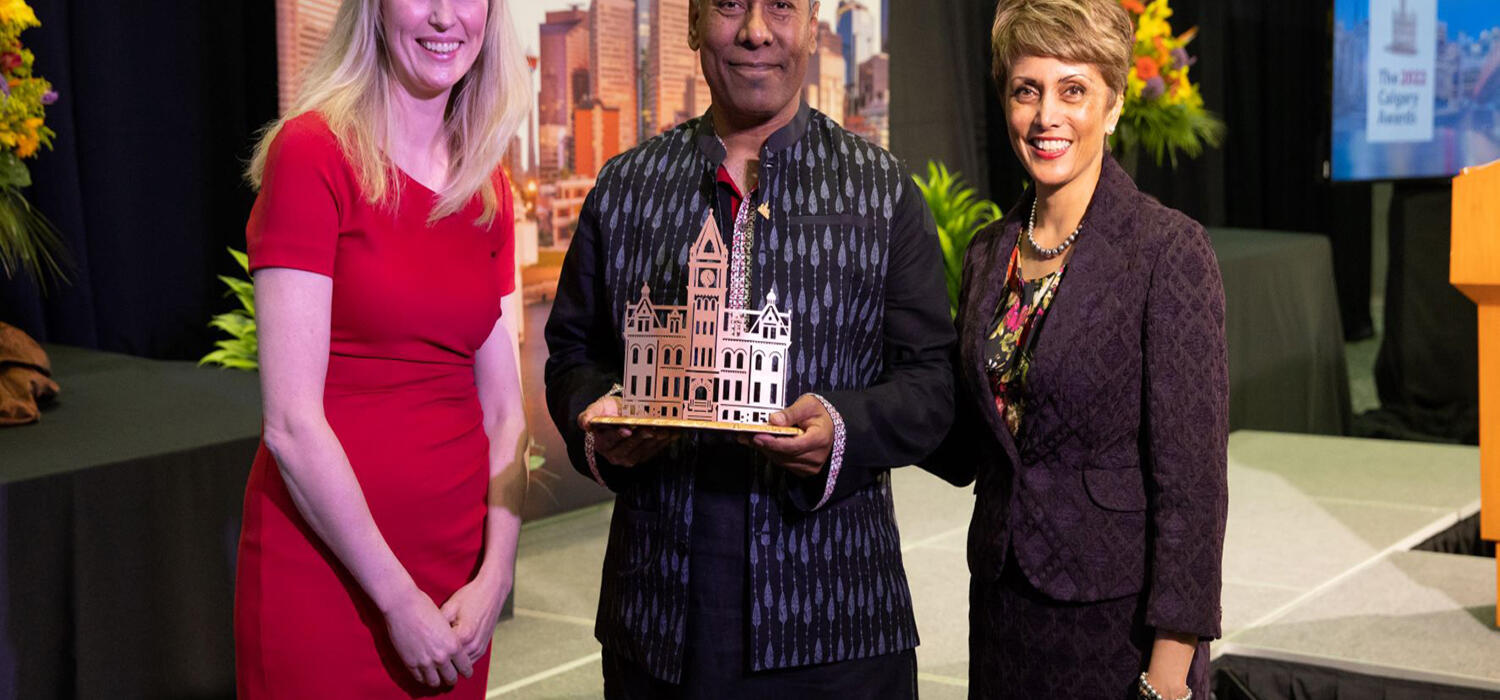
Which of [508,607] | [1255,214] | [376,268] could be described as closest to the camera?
[376,268]

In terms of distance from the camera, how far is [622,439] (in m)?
1.66

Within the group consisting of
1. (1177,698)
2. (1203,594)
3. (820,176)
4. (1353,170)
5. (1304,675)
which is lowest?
(1304,675)

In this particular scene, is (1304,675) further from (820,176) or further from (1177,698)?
(820,176)

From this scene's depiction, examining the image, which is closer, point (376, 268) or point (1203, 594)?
point (376, 268)

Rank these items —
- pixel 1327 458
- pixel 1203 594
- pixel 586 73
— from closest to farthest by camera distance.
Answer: pixel 1203 594 → pixel 586 73 → pixel 1327 458

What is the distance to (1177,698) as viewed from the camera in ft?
5.97

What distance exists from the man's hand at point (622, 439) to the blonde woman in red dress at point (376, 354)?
215 millimetres

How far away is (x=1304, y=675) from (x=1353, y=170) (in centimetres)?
481

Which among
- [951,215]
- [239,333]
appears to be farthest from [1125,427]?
[951,215]

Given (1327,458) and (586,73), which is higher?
(586,73)

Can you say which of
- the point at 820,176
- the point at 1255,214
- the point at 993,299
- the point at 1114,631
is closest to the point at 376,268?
the point at 820,176

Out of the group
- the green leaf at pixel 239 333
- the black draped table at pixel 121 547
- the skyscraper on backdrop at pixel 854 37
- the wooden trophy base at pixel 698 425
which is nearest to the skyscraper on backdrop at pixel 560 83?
the green leaf at pixel 239 333

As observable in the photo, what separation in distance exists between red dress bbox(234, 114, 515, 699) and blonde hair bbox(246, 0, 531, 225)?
0.02 metres

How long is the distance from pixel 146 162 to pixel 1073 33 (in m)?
3.11
